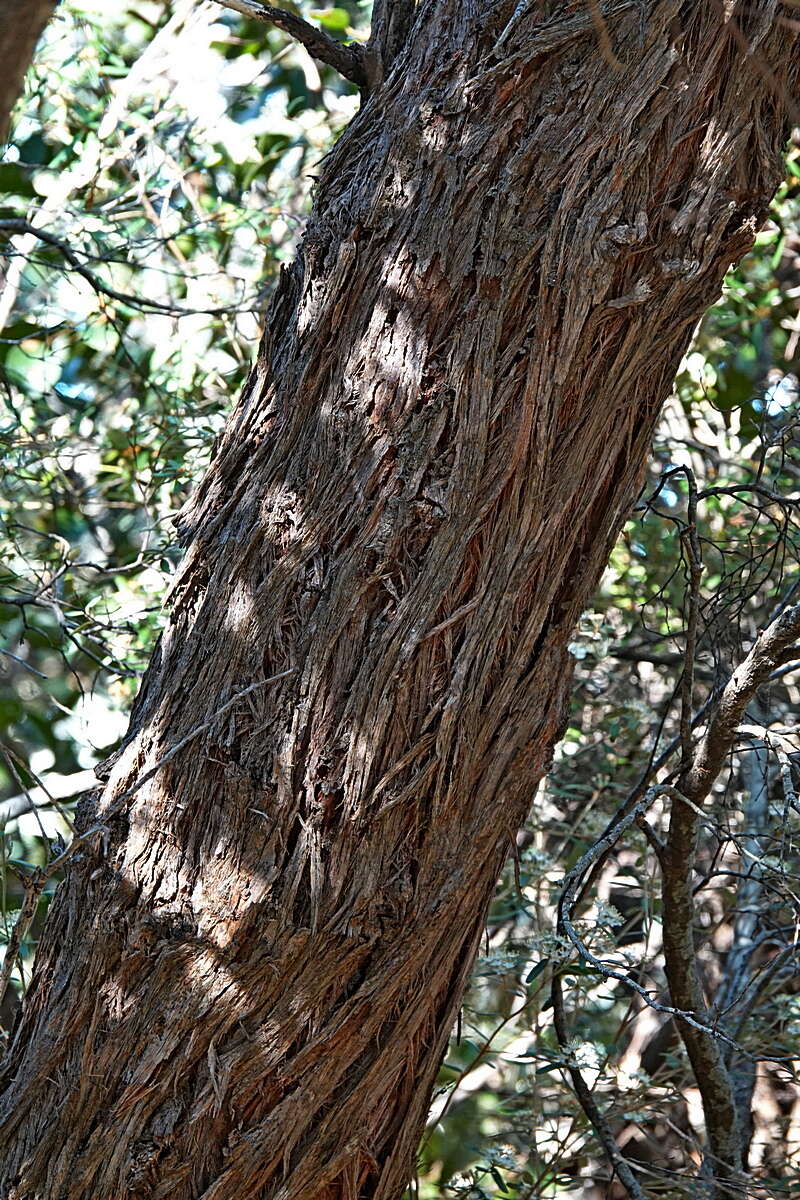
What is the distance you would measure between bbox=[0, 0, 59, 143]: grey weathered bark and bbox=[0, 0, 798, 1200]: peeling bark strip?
0.84 m

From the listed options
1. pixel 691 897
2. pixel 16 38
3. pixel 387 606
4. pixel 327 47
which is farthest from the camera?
pixel 691 897

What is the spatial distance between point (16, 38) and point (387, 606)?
2.90 feet

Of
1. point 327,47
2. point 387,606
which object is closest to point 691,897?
point 387,606

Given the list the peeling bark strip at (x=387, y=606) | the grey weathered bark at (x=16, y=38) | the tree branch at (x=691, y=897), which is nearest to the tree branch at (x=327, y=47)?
the peeling bark strip at (x=387, y=606)

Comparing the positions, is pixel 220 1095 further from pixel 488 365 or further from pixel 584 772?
pixel 584 772

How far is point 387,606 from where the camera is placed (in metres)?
1.40

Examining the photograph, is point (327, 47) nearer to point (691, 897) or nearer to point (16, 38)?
point (16, 38)

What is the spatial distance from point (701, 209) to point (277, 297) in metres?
0.62

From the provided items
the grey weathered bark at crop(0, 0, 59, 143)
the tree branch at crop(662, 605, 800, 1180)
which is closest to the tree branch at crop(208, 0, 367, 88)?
the tree branch at crop(662, 605, 800, 1180)

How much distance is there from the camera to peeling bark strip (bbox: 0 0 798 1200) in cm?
131

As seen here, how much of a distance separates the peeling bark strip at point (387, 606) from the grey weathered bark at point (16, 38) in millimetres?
840

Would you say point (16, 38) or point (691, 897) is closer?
point (16, 38)

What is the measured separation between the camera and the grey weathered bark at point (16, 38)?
0.59m

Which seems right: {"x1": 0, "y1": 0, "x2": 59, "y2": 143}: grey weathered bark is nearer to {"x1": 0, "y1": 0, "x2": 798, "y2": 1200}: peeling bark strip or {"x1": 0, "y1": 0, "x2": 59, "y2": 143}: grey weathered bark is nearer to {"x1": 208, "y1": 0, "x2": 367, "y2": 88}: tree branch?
{"x1": 0, "y1": 0, "x2": 798, "y2": 1200}: peeling bark strip
